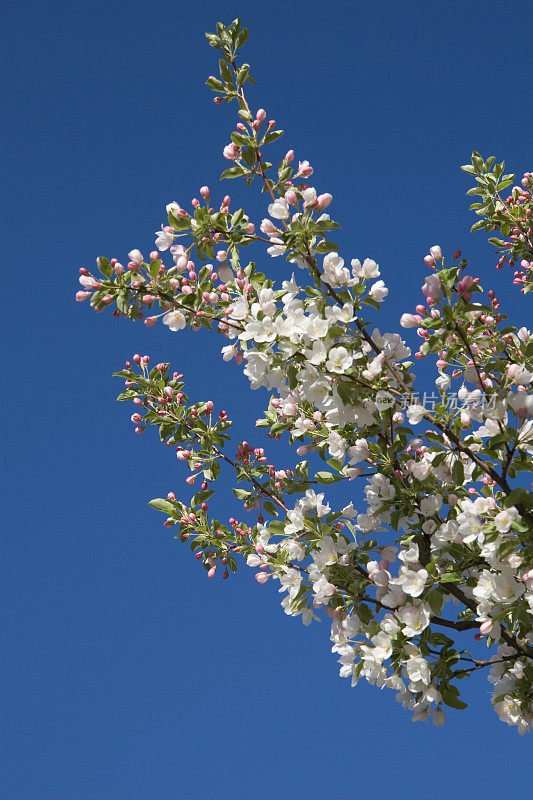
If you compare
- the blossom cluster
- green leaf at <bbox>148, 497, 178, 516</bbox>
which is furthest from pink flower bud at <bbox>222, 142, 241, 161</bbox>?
green leaf at <bbox>148, 497, 178, 516</bbox>

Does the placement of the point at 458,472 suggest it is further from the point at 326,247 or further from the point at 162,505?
the point at 162,505

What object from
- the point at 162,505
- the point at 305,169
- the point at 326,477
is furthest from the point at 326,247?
the point at 162,505

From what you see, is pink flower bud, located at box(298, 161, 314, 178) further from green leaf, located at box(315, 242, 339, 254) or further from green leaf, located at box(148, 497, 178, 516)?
green leaf, located at box(148, 497, 178, 516)

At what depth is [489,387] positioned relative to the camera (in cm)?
277

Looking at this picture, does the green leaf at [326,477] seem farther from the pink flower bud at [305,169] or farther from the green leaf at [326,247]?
the pink flower bud at [305,169]

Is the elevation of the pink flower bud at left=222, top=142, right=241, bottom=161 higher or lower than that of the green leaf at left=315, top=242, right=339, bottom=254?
higher

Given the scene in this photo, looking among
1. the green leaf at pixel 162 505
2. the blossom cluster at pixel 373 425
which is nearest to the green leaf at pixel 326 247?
the blossom cluster at pixel 373 425

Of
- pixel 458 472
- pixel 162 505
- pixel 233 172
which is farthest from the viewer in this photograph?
pixel 162 505

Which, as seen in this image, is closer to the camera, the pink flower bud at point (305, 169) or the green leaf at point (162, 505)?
the pink flower bud at point (305, 169)

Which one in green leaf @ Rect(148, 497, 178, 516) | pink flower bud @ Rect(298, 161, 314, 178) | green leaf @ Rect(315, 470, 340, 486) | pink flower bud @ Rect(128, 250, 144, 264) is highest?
pink flower bud @ Rect(298, 161, 314, 178)

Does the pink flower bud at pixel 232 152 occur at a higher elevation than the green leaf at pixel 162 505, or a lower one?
higher

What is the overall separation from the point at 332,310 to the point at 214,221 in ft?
2.23

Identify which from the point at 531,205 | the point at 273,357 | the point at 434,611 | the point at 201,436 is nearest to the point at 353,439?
the point at 273,357

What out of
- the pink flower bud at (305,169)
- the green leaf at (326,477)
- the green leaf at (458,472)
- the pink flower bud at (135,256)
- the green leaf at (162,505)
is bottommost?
the green leaf at (458,472)
